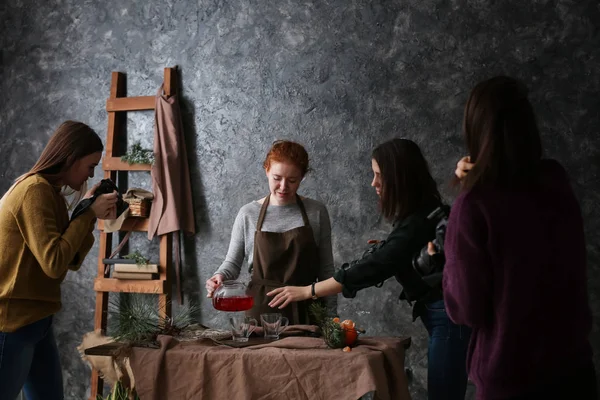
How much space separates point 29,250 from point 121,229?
208cm

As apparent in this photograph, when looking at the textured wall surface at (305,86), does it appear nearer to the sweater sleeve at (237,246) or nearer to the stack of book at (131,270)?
the stack of book at (131,270)

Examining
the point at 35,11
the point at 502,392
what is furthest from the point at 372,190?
the point at 35,11

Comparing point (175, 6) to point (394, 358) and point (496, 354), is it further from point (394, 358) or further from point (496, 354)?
point (496, 354)

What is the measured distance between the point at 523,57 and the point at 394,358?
7.48ft

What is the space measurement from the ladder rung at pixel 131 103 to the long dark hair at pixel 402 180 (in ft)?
8.29

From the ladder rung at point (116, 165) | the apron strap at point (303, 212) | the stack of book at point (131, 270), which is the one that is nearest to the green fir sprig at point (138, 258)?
the stack of book at point (131, 270)

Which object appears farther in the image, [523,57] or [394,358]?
[523,57]

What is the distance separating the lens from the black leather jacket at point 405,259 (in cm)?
263

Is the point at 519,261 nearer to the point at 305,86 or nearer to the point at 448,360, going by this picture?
the point at 448,360

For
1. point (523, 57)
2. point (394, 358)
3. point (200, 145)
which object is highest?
point (523, 57)

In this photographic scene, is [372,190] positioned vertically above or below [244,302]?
above

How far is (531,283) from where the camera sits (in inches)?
70.7

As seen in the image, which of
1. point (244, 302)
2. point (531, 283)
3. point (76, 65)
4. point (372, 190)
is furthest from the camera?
point (76, 65)

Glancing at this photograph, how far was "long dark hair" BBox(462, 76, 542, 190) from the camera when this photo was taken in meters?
1.82
